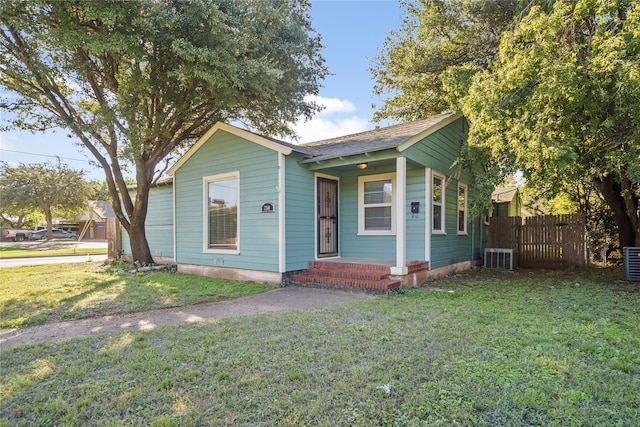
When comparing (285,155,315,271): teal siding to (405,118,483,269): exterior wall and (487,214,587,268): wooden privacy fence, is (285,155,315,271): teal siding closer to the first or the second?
(405,118,483,269): exterior wall

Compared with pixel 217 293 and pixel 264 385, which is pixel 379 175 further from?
pixel 264 385

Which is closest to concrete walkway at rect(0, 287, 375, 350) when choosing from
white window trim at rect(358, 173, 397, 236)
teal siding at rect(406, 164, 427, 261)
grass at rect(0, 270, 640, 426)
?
grass at rect(0, 270, 640, 426)

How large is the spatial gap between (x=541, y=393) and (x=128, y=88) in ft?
30.8

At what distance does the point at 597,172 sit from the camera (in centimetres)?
704

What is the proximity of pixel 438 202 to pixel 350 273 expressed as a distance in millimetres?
2936

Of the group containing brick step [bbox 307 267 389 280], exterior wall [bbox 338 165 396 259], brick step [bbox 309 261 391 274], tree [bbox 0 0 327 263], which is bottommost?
brick step [bbox 307 267 389 280]

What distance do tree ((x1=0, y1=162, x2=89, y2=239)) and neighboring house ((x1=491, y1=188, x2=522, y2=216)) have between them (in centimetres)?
3161

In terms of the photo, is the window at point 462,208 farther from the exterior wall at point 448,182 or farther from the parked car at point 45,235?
the parked car at point 45,235

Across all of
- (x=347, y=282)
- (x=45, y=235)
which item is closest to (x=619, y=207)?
(x=347, y=282)

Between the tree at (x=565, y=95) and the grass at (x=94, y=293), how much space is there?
5881 millimetres

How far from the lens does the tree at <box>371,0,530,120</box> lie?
9.85 metres

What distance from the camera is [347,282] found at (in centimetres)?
663

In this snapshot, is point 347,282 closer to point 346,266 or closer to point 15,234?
point 346,266

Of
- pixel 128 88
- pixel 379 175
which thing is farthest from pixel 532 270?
pixel 128 88
